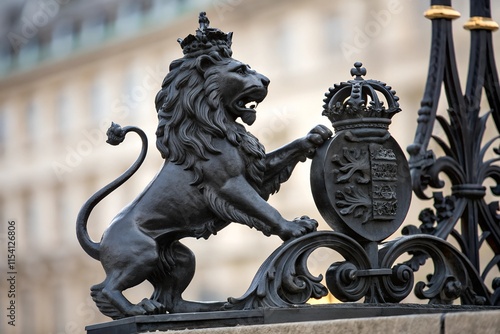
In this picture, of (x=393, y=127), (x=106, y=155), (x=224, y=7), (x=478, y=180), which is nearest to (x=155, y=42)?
(x=106, y=155)

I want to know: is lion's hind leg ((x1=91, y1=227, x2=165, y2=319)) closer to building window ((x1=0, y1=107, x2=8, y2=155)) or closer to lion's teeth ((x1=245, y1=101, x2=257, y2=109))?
lion's teeth ((x1=245, y1=101, x2=257, y2=109))

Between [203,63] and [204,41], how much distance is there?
11 cm

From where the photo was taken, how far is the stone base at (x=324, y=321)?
686cm

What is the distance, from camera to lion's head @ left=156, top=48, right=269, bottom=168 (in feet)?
25.1

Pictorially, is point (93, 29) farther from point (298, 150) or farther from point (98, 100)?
point (298, 150)

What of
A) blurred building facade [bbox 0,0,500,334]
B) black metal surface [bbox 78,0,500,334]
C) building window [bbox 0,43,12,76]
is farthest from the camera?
building window [bbox 0,43,12,76]

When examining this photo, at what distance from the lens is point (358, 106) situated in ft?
26.1

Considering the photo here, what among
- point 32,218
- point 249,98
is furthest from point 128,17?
point 249,98

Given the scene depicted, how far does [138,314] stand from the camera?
7348 millimetres

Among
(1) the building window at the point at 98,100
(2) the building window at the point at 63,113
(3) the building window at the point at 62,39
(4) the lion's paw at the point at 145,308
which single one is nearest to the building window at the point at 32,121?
(2) the building window at the point at 63,113

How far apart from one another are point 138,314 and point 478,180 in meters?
3.09

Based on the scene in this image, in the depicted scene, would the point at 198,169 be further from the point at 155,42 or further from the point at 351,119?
the point at 155,42

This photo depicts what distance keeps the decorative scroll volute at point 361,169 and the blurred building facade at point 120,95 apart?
19.6 m

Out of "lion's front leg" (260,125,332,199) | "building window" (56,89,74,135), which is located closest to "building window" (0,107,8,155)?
"building window" (56,89,74,135)
